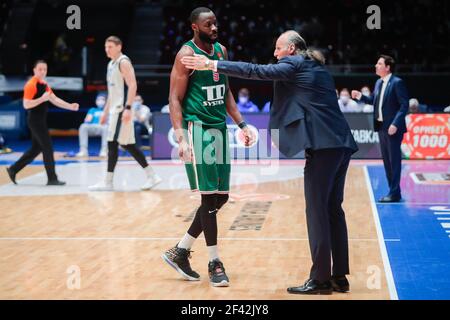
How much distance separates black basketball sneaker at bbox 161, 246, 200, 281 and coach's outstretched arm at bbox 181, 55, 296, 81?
1634mm

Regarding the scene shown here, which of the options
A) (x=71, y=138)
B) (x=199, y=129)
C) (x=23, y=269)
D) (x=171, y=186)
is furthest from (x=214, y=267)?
(x=71, y=138)

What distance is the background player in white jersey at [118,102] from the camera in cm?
1171

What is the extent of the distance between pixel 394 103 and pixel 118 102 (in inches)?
153

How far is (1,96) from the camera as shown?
23.7 m

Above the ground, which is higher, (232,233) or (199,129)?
(199,129)

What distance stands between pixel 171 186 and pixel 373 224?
433 centimetres

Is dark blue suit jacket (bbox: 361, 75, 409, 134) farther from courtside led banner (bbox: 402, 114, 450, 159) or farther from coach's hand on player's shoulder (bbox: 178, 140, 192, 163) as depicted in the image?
courtside led banner (bbox: 402, 114, 450, 159)

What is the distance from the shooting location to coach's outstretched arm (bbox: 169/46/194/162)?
6641 millimetres

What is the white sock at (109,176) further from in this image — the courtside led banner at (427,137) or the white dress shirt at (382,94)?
the courtside led banner at (427,137)

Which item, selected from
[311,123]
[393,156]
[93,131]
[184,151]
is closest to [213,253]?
[184,151]

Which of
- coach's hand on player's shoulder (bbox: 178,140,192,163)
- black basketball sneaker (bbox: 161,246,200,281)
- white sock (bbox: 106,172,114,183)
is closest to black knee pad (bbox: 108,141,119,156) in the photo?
white sock (bbox: 106,172,114,183)

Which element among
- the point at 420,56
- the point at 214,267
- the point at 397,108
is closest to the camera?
the point at 214,267

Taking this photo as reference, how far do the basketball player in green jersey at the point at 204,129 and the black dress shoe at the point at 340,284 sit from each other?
0.87 metres
